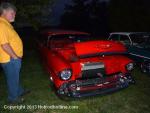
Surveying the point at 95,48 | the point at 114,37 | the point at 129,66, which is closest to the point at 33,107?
the point at 95,48

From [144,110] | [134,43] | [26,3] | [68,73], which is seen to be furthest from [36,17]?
[144,110]

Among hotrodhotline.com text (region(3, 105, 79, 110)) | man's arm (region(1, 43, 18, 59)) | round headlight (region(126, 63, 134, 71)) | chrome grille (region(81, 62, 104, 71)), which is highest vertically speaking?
man's arm (region(1, 43, 18, 59))

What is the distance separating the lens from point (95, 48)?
6.41 metres

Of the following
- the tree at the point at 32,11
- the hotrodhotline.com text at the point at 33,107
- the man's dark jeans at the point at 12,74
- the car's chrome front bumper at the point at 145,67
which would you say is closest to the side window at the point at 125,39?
the car's chrome front bumper at the point at 145,67

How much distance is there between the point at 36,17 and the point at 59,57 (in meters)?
8.60

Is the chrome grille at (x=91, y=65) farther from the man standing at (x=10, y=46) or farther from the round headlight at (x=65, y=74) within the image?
the man standing at (x=10, y=46)

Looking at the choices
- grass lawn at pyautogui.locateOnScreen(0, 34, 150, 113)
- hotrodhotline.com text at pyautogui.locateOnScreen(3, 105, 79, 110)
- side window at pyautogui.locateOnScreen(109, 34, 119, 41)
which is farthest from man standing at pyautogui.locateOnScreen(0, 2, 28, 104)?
side window at pyautogui.locateOnScreen(109, 34, 119, 41)

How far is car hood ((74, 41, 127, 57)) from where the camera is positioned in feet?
20.8

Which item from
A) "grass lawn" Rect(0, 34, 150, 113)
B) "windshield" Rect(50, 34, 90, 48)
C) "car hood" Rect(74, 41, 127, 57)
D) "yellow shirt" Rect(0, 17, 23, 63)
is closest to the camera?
"yellow shirt" Rect(0, 17, 23, 63)

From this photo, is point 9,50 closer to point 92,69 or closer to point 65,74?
point 65,74

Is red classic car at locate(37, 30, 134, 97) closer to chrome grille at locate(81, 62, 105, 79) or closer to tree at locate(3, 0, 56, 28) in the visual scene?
chrome grille at locate(81, 62, 105, 79)

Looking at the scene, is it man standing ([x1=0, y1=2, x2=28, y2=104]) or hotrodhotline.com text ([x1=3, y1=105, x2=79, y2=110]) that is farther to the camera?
hotrodhotline.com text ([x1=3, y1=105, x2=79, y2=110])

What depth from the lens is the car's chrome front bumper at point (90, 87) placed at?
6020 mm

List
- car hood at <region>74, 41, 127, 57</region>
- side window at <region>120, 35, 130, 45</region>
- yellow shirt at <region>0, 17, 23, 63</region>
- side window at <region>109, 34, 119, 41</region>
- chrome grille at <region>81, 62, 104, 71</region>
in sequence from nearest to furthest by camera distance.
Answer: yellow shirt at <region>0, 17, 23, 63</region> → chrome grille at <region>81, 62, 104, 71</region> → car hood at <region>74, 41, 127, 57</region> → side window at <region>120, 35, 130, 45</region> → side window at <region>109, 34, 119, 41</region>
